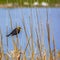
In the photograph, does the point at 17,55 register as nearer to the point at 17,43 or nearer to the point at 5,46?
the point at 17,43

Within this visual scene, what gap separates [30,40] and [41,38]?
0.34 ft

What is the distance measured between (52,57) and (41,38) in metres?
0.23

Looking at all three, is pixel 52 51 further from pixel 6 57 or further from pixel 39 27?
pixel 6 57

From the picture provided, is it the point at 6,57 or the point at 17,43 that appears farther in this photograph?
the point at 6,57

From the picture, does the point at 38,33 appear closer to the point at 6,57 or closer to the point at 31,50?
the point at 31,50

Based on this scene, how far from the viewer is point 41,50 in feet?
10.5

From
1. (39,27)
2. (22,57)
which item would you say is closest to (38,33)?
(39,27)

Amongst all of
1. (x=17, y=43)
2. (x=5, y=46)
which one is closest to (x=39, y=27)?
(x=17, y=43)

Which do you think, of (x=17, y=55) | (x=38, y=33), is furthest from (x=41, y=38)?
(x=17, y=55)

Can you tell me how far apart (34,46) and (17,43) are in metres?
0.26

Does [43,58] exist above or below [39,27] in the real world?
below

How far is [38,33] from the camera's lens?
335 cm

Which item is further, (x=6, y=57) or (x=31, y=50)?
(x=6, y=57)

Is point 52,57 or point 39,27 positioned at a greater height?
point 39,27
